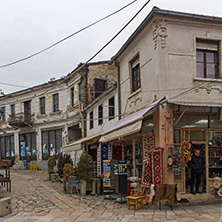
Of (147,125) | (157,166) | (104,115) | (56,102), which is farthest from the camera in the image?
(56,102)

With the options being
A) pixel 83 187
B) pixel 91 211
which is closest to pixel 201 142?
pixel 91 211

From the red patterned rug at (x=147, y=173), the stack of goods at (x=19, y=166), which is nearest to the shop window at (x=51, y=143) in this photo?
the stack of goods at (x=19, y=166)

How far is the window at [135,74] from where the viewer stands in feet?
39.0

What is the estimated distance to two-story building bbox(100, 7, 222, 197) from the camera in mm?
9586

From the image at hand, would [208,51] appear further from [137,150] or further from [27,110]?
[27,110]

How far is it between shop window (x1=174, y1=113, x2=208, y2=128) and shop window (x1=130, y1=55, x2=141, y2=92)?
2.44 m

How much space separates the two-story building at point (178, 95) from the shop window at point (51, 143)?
14.4m

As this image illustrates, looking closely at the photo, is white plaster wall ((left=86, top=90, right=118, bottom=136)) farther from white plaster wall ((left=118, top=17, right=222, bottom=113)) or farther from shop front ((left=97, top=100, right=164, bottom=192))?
white plaster wall ((left=118, top=17, right=222, bottom=113))

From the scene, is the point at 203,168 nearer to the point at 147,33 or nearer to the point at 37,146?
the point at 147,33

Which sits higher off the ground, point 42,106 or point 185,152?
point 42,106

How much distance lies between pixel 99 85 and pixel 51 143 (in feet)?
24.4

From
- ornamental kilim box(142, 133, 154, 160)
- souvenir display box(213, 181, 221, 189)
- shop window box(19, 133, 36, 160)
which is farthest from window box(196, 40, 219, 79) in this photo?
shop window box(19, 133, 36, 160)

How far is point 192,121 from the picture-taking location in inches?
400

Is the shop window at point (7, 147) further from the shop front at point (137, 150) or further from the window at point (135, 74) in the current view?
the window at point (135, 74)
